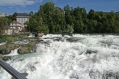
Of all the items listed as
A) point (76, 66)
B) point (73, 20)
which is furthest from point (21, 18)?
point (76, 66)

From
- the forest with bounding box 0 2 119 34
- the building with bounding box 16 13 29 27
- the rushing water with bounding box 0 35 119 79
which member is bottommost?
the rushing water with bounding box 0 35 119 79

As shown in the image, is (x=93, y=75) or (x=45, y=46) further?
(x=45, y=46)

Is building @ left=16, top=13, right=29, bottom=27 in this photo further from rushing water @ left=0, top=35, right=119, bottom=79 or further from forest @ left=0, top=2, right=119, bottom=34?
rushing water @ left=0, top=35, right=119, bottom=79

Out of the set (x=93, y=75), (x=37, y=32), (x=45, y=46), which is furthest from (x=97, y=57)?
(x=37, y=32)

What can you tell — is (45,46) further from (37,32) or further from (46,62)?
(37,32)

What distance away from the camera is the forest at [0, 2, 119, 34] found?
3469 centimetres

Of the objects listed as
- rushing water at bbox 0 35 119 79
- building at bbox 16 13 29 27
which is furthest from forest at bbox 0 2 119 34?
building at bbox 16 13 29 27

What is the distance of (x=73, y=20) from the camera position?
3759 centimetres

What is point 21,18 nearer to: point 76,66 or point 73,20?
point 73,20

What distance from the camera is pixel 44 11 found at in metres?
35.5

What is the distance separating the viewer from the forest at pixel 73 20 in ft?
114

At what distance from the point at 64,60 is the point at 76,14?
30523mm

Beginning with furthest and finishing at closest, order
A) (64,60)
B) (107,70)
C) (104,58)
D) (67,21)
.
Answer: (67,21)
(64,60)
(104,58)
(107,70)

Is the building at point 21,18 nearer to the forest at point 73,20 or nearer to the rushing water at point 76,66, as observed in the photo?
the forest at point 73,20
